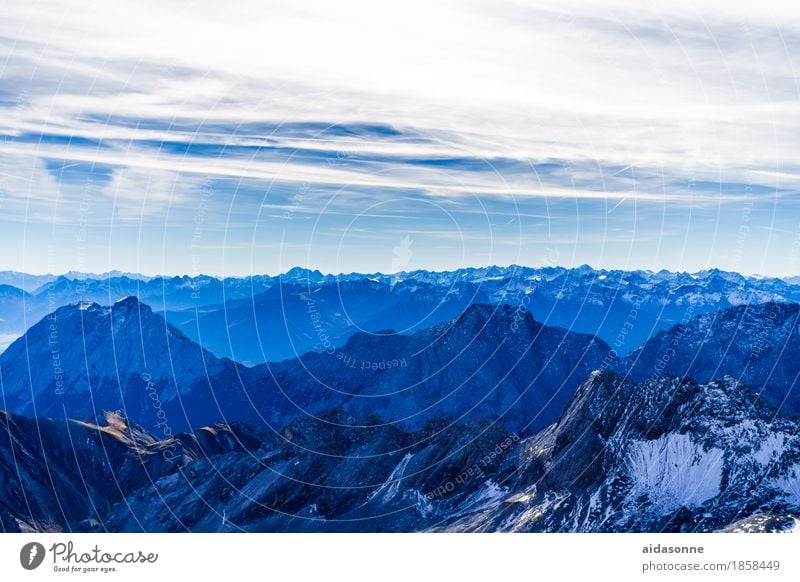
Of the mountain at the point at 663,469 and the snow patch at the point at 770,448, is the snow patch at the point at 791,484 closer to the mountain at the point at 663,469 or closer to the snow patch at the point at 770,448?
the mountain at the point at 663,469

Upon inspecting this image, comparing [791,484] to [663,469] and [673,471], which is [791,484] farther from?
[663,469]
